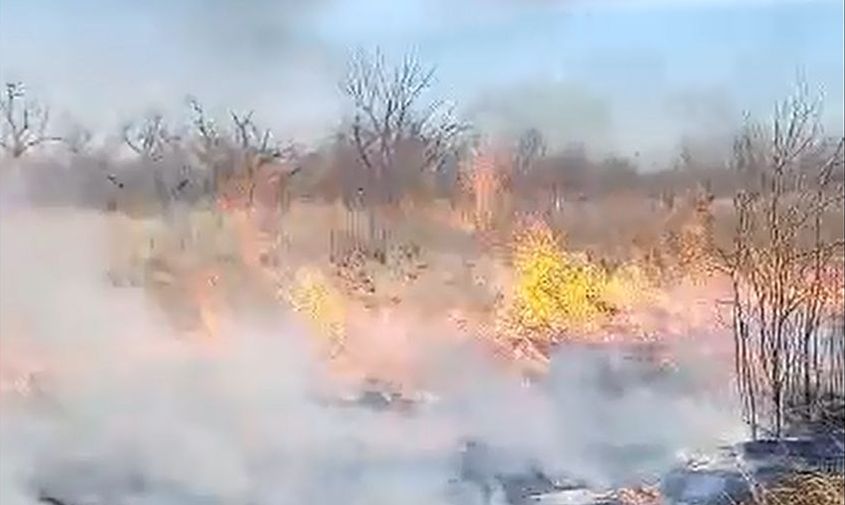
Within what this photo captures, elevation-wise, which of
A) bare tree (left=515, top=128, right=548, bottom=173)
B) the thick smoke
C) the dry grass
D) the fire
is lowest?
the dry grass

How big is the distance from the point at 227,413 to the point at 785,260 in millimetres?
903

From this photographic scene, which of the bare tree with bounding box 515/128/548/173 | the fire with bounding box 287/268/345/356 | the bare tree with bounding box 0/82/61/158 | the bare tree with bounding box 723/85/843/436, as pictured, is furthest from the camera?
the bare tree with bounding box 723/85/843/436

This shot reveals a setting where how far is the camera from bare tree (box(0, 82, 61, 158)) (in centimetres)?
160

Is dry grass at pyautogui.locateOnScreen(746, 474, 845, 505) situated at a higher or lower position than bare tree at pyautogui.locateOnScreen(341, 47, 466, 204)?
lower

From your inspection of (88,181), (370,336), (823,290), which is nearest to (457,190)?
(370,336)

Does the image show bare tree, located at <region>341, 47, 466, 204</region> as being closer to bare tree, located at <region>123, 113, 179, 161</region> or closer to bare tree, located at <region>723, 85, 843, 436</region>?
bare tree, located at <region>123, 113, 179, 161</region>

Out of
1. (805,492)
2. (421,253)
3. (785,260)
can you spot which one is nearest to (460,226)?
(421,253)

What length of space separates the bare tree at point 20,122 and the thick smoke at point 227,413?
85mm

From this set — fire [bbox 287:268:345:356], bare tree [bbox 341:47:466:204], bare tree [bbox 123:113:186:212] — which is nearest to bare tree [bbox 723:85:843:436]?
bare tree [bbox 341:47:466:204]

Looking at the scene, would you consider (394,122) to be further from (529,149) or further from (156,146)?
(156,146)

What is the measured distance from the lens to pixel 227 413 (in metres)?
1.71

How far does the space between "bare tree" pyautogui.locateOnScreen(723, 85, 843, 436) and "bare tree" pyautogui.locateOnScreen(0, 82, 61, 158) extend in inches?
40.5

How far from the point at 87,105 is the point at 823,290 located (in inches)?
45.4

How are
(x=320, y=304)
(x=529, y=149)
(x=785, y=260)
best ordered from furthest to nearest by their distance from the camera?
(x=785, y=260) < (x=529, y=149) < (x=320, y=304)
